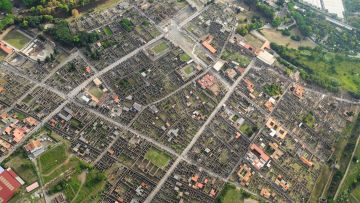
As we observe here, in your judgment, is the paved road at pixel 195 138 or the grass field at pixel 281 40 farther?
the grass field at pixel 281 40

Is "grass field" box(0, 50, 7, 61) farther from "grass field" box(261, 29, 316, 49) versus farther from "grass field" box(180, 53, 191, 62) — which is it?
"grass field" box(261, 29, 316, 49)

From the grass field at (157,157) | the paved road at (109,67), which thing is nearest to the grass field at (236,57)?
the paved road at (109,67)

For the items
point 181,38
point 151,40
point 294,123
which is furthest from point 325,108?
point 151,40

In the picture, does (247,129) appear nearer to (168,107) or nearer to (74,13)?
(168,107)

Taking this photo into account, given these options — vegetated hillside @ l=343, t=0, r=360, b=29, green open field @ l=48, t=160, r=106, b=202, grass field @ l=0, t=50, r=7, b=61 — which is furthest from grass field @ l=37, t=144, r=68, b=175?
vegetated hillside @ l=343, t=0, r=360, b=29

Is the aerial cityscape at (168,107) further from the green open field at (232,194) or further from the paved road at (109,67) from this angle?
the paved road at (109,67)

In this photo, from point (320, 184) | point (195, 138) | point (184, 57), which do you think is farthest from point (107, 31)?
point (320, 184)
